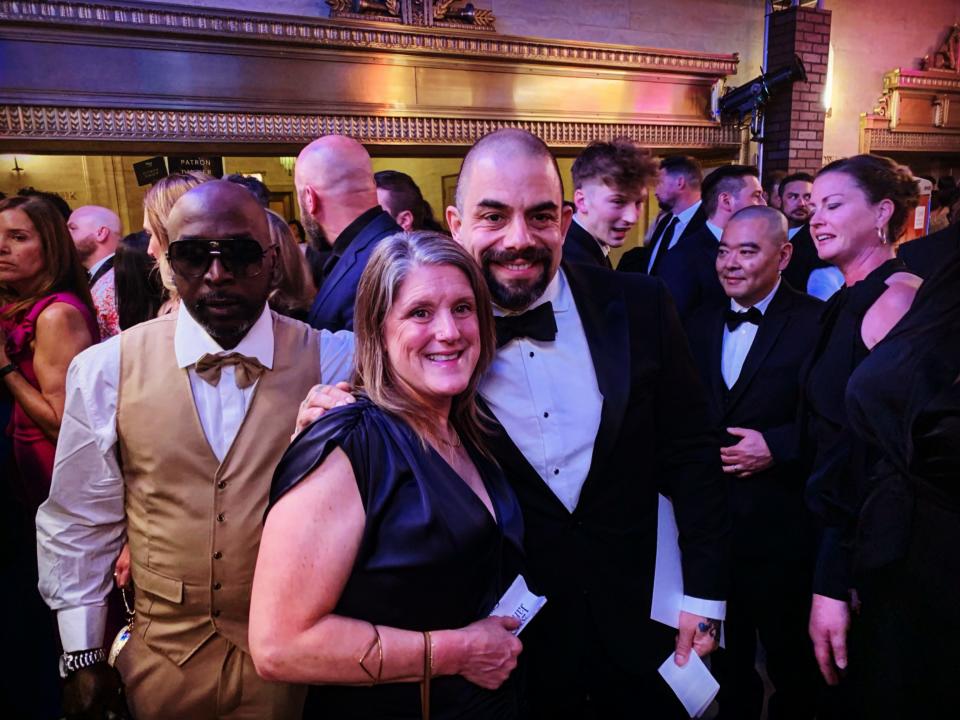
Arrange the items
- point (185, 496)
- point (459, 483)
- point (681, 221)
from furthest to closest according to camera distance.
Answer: point (681, 221), point (185, 496), point (459, 483)

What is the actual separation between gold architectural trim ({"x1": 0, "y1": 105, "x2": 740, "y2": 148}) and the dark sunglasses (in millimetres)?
3847

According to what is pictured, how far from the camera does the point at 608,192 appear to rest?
10.8ft

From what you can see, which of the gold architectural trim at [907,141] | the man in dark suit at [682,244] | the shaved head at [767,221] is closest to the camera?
the shaved head at [767,221]

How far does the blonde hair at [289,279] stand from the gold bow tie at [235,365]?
1.08 m

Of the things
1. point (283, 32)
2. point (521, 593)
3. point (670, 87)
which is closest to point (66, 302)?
point (521, 593)

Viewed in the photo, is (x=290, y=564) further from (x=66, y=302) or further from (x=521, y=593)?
(x=66, y=302)

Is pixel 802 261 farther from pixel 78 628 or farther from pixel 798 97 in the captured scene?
pixel 78 628

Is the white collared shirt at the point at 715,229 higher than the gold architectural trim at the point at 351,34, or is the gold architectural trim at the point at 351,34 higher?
the gold architectural trim at the point at 351,34

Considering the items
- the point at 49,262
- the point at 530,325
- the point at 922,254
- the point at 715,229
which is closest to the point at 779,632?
the point at 922,254

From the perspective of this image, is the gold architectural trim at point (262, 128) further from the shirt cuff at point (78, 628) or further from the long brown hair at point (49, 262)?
the shirt cuff at point (78, 628)

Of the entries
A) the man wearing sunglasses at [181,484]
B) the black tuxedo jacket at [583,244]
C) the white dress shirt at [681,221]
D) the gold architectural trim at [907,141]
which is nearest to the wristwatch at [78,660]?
the man wearing sunglasses at [181,484]

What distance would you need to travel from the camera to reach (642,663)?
154 cm

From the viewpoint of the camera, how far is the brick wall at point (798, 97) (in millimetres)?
6789

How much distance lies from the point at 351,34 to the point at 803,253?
379 centimetres
